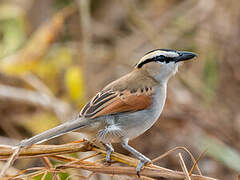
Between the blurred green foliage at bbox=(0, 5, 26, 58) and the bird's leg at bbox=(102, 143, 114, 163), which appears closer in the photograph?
the bird's leg at bbox=(102, 143, 114, 163)

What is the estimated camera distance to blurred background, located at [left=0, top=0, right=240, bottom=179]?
4.75 meters

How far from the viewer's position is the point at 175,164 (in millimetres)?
5027

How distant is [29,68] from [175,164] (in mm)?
2041

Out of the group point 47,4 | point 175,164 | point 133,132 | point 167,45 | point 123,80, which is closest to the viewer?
point 133,132

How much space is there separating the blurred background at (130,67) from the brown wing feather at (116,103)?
1996 mm

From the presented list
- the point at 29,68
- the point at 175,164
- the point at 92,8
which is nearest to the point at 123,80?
the point at 29,68

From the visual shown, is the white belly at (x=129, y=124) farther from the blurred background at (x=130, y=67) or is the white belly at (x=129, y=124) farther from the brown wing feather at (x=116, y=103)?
the blurred background at (x=130, y=67)

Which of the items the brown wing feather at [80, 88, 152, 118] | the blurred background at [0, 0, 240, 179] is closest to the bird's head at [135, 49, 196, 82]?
the brown wing feather at [80, 88, 152, 118]

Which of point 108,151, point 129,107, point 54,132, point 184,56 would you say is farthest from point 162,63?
point 54,132

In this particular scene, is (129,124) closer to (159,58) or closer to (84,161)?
(84,161)

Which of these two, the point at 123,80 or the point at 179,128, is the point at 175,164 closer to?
the point at 179,128

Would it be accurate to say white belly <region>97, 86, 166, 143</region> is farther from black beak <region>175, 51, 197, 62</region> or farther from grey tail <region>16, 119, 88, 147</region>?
black beak <region>175, 51, 197, 62</region>

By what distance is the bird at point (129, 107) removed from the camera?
2.39 meters

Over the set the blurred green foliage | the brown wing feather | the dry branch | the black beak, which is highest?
the blurred green foliage
